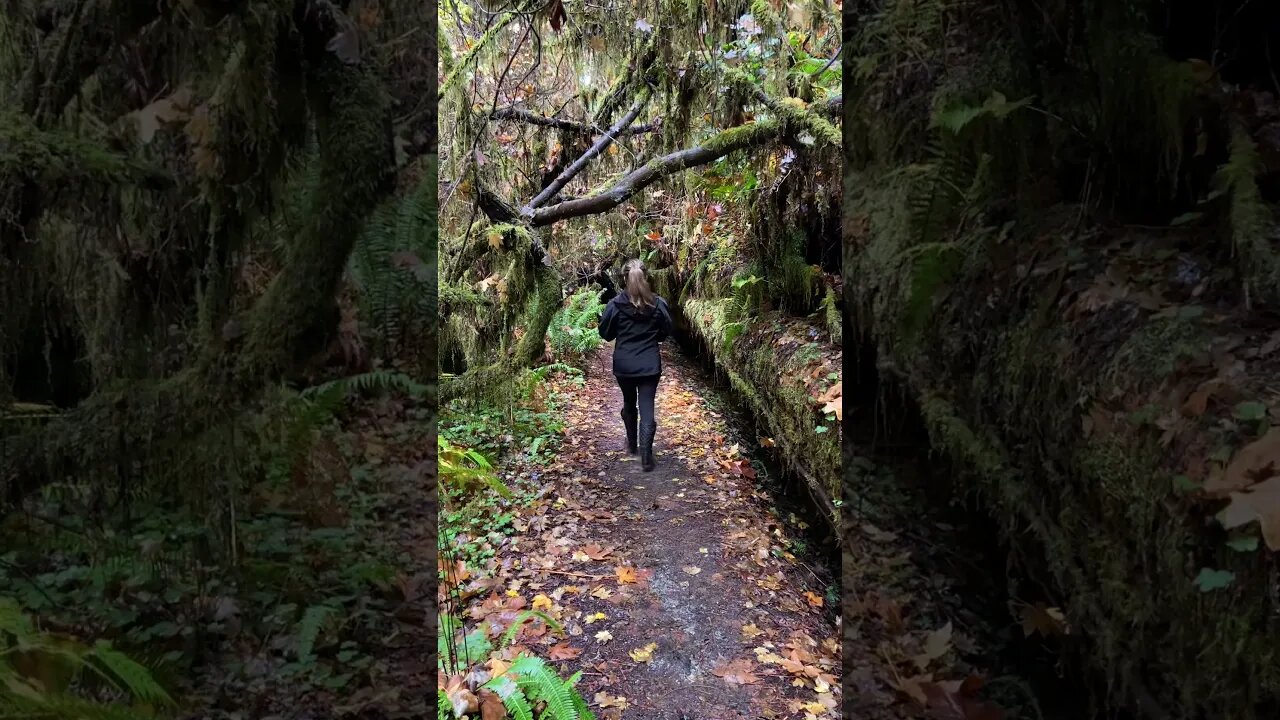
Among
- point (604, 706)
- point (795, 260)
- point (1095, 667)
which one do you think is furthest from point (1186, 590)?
point (795, 260)

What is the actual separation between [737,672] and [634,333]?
155 inches

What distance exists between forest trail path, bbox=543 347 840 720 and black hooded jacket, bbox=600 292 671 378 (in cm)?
126

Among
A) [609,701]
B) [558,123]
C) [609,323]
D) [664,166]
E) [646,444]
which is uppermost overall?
[558,123]

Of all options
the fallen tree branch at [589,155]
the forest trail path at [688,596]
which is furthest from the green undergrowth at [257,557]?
the fallen tree branch at [589,155]

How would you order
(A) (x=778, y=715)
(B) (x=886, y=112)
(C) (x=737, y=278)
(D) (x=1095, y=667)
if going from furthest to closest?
(C) (x=737, y=278), (A) (x=778, y=715), (B) (x=886, y=112), (D) (x=1095, y=667)

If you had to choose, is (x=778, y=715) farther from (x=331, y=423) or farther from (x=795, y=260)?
(x=795, y=260)

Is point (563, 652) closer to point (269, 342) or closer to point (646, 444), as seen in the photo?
point (269, 342)

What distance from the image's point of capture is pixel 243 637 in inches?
64.3

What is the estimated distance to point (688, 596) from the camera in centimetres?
472

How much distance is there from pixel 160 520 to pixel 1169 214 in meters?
2.74

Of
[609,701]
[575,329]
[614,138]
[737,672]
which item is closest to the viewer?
[609,701]

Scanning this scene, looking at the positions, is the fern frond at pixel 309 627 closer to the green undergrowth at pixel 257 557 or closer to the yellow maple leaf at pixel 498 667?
the green undergrowth at pixel 257 557

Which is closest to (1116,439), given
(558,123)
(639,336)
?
(639,336)

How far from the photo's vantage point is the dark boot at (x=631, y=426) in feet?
24.9
